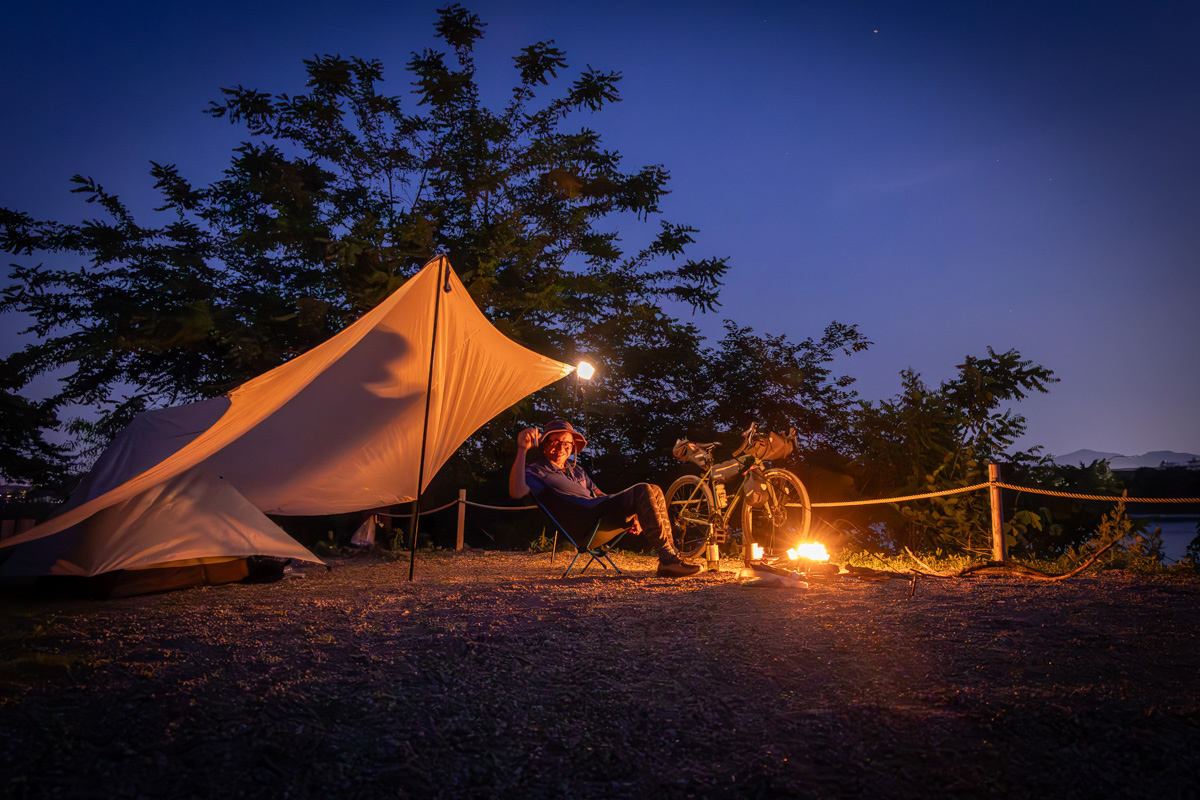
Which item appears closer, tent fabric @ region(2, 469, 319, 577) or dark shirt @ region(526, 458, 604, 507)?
tent fabric @ region(2, 469, 319, 577)

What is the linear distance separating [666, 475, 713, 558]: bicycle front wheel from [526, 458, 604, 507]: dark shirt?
116cm

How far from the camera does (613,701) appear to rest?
1.82 m

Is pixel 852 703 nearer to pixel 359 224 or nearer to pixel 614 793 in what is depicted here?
pixel 614 793

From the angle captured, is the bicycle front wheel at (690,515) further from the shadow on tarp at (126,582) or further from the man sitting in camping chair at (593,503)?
the shadow on tarp at (126,582)

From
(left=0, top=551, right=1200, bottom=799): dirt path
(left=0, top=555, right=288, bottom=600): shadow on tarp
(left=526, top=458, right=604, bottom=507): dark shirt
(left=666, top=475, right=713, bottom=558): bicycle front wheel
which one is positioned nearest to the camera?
(left=0, top=551, right=1200, bottom=799): dirt path

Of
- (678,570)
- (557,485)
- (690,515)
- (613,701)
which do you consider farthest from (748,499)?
(613,701)

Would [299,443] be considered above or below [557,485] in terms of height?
above

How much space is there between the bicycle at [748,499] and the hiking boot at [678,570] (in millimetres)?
591

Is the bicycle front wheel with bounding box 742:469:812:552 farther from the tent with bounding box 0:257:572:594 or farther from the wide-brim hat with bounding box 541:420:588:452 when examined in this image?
the tent with bounding box 0:257:572:594

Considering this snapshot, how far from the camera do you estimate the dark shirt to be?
4531mm

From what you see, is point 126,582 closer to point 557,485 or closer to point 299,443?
point 299,443

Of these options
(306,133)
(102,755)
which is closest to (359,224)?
(306,133)

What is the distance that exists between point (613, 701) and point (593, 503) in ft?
8.75

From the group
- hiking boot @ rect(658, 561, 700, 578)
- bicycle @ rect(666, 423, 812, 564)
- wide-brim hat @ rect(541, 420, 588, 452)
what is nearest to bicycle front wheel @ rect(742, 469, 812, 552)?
bicycle @ rect(666, 423, 812, 564)
